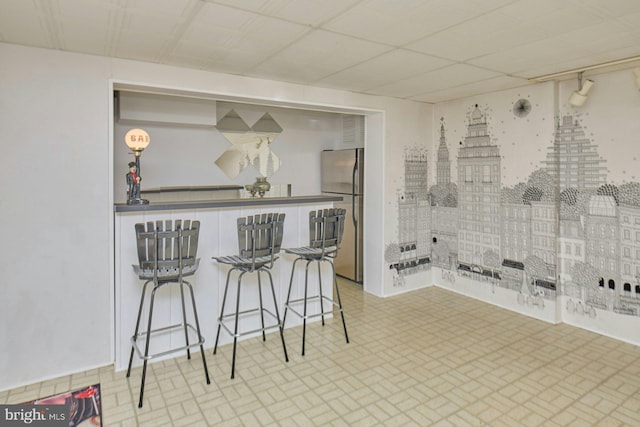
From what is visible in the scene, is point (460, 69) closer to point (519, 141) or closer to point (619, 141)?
point (519, 141)

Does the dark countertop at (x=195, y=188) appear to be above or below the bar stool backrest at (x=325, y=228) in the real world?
above

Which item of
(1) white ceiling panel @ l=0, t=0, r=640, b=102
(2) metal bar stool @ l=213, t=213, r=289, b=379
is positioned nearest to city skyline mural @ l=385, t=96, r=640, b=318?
(1) white ceiling panel @ l=0, t=0, r=640, b=102

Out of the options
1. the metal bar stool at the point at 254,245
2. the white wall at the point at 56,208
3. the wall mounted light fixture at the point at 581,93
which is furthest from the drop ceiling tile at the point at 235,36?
the wall mounted light fixture at the point at 581,93

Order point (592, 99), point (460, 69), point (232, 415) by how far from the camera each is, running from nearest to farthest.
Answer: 1. point (232, 415)
2. point (460, 69)
3. point (592, 99)

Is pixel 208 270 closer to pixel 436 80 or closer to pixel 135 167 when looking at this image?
pixel 135 167

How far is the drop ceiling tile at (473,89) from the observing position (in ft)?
13.1

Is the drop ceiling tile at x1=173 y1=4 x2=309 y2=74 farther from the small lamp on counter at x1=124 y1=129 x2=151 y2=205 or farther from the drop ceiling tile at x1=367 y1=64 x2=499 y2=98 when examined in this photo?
the drop ceiling tile at x1=367 y1=64 x2=499 y2=98

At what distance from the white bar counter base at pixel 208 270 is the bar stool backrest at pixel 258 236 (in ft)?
1.39

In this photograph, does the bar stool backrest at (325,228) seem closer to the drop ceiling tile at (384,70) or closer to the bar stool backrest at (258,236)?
the bar stool backrest at (258,236)

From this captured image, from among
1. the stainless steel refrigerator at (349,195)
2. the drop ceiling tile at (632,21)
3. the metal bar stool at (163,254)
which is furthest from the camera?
the stainless steel refrigerator at (349,195)

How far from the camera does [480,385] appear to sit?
9.37 feet

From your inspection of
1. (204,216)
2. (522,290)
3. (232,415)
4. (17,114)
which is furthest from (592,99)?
(17,114)

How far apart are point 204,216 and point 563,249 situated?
365 cm

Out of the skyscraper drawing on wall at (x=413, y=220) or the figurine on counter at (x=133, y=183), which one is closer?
the figurine on counter at (x=133, y=183)
